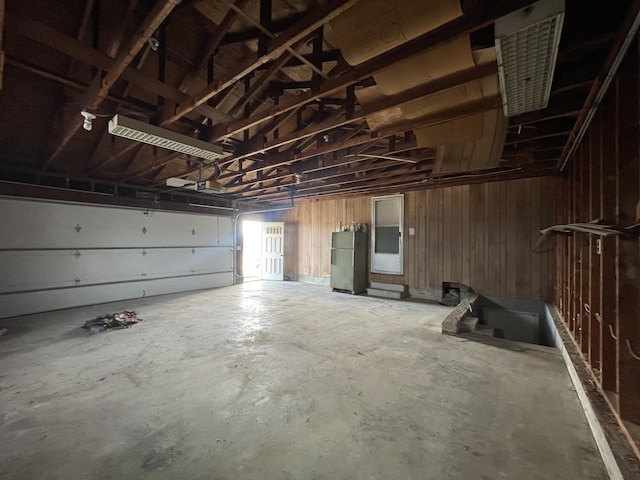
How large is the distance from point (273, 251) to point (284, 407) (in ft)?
22.5

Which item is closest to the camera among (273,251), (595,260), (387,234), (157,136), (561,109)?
(595,260)

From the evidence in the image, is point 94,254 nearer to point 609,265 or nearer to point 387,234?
point 387,234

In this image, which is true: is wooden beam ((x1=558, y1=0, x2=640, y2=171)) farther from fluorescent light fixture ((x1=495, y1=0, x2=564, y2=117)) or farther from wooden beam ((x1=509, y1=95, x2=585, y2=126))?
fluorescent light fixture ((x1=495, y1=0, x2=564, y2=117))

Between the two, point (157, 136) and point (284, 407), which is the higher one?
point (157, 136)

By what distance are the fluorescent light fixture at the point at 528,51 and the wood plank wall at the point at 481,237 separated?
138 inches

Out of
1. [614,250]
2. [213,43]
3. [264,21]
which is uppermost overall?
[213,43]

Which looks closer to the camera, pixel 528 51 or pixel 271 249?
pixel 528 51

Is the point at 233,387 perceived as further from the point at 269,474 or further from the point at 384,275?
the point at 384,275

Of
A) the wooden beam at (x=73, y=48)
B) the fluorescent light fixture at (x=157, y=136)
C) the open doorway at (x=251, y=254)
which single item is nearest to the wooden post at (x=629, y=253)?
the wooden beam at (x=73, y=48)

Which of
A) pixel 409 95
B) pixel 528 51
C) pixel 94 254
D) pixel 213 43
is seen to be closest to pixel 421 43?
pixel 409 95

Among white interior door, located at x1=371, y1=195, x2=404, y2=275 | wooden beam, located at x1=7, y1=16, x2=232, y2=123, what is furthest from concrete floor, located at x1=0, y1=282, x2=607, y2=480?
white interior door, located at x1=371, y1=195, x2=404, y2=275

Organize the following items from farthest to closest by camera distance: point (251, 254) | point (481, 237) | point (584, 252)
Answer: point (251, 254)
point (481, 237)
point (584, 252)

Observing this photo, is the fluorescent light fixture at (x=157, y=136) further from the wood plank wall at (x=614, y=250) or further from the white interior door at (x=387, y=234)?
the white interior door at (x=387, y=234)

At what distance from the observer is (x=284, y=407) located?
2.00 metres
